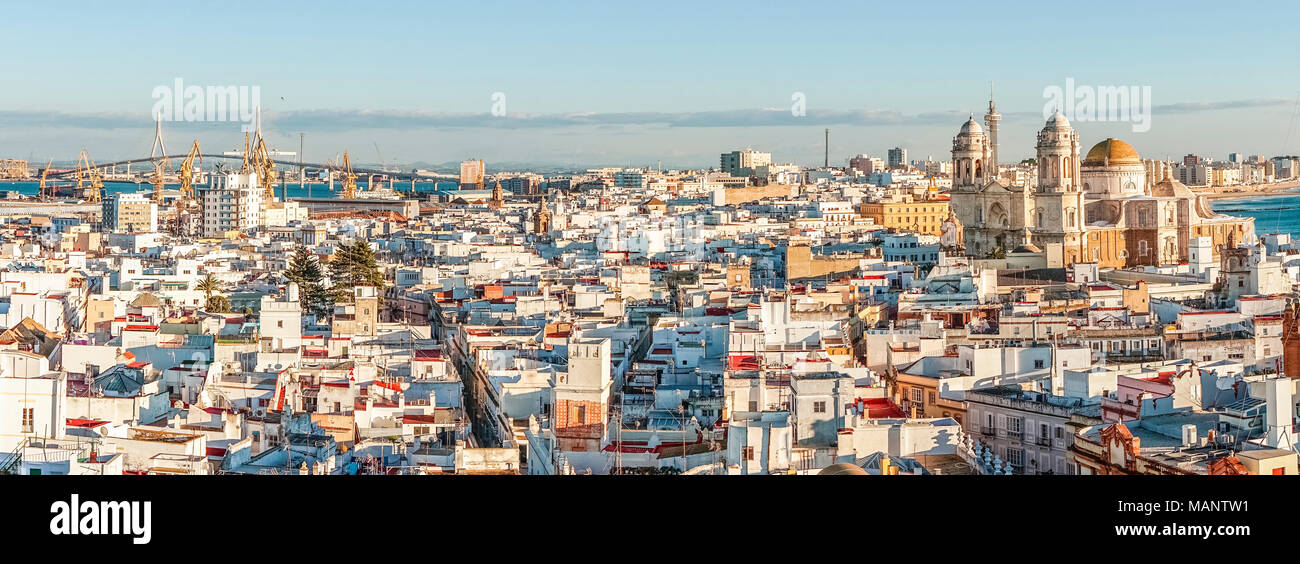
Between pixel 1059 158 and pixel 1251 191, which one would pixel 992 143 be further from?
pixel 1251 191

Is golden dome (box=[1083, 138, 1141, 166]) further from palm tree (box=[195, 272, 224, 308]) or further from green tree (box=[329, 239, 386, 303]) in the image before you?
palm tree (box=[195, 272, 224, 308])

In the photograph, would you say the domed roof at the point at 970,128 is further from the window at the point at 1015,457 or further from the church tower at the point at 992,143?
the window at the point at 1015,457

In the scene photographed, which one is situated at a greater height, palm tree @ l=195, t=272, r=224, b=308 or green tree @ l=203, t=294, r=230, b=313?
palm tree @ l=195, t=272, r=224, b=308

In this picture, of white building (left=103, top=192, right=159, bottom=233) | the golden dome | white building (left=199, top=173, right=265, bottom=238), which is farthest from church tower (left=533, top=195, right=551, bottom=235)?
the golden dome

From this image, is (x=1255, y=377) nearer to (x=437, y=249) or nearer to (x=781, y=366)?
(x=781, y=366)

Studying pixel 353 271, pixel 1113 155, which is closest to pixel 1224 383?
pixel 353 271

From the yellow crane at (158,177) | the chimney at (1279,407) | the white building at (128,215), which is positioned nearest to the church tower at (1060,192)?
the chimney at (1279,407)
